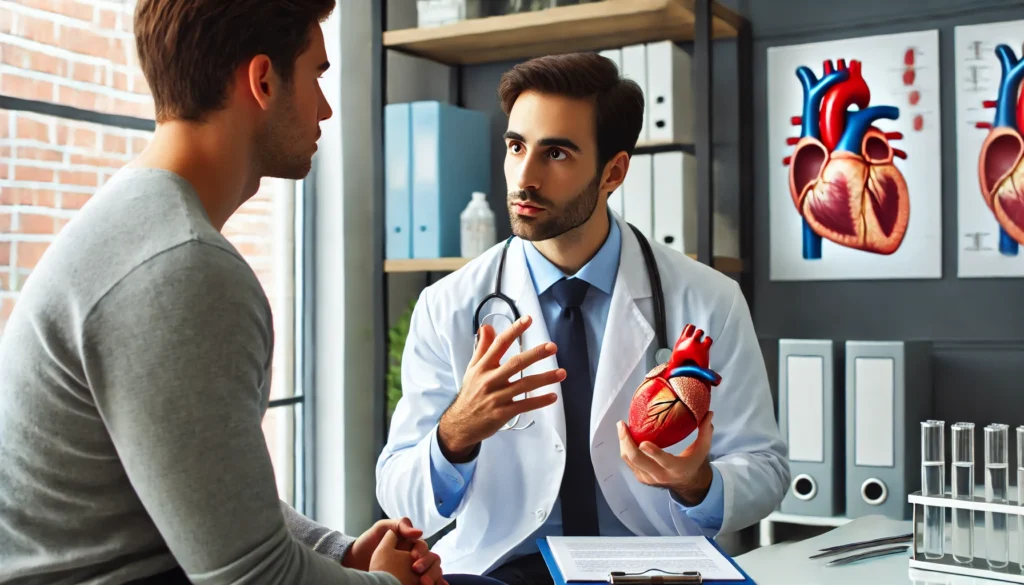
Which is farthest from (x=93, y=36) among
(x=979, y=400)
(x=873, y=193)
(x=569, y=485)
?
(x=979, y=400)

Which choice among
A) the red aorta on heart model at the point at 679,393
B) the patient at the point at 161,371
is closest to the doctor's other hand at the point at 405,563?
the patient at the point at 161,371

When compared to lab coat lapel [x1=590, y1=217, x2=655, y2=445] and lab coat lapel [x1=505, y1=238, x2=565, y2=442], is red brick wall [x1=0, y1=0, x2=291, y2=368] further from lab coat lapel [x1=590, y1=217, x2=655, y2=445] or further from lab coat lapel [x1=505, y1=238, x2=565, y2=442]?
lab coat lapel [x1=590, y1=217, x2=655, y2=445]

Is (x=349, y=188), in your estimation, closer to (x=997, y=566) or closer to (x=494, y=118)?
(x=494, y=118)

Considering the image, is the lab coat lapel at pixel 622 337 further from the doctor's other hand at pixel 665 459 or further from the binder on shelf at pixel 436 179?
the binder on shelf at pixel 436 179

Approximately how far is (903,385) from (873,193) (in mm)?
563

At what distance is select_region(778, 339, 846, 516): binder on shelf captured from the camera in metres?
2.26

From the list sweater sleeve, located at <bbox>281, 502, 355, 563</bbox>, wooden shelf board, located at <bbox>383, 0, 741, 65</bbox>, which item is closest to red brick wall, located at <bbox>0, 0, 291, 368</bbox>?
wooden shelf board, located at <bbox>383, 0, 741, 65</bbox>

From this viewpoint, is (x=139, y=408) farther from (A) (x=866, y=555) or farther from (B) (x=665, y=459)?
(A) (x=866, y=555)

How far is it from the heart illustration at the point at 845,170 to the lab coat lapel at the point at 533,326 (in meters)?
1.02

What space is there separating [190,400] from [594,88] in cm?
131

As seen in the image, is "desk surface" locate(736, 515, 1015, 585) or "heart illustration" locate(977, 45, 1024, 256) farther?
"heart illustration" locate(977, 45, 1024, 256)

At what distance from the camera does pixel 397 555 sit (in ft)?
3.64

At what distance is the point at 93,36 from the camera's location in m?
2.25

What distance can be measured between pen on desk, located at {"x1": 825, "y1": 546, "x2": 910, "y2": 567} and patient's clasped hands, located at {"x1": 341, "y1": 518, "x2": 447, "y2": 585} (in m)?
0.77
